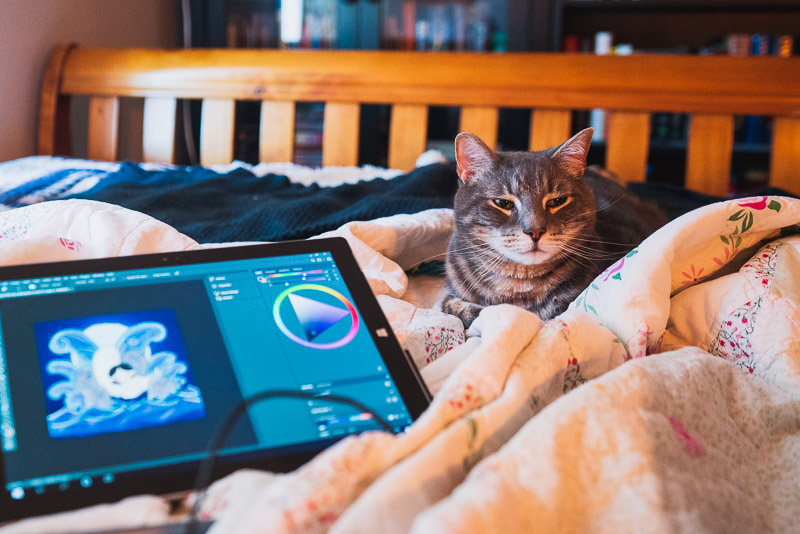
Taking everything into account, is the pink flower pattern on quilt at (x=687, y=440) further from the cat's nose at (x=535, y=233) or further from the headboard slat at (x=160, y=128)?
the headboard slat at (x=160, y=128)

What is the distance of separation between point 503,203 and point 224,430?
729 mm

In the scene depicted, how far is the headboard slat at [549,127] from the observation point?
180 centimetres

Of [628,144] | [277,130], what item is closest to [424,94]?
[277,130]

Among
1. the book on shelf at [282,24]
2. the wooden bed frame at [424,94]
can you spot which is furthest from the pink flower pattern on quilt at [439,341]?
the book on shelf at [282,24]

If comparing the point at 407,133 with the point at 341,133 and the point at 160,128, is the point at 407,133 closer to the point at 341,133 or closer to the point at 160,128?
the point at 341,133

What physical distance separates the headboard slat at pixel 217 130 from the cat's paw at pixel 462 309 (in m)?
1.18

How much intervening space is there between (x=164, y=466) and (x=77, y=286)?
216 mm

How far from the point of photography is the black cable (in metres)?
0.44

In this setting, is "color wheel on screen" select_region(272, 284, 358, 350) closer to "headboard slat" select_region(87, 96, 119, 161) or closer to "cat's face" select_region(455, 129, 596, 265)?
"cat's face" select_region(455, 129, 596, 265)

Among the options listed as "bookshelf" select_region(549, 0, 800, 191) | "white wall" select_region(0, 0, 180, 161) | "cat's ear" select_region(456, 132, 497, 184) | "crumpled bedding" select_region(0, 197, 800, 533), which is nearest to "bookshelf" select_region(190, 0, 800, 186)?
"bookshelf" select_region(549, 0, 800, 191)

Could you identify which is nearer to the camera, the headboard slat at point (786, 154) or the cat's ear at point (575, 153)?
the cat's ear at point (575, 153)

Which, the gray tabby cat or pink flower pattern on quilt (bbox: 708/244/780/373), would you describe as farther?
the gray tabby cat

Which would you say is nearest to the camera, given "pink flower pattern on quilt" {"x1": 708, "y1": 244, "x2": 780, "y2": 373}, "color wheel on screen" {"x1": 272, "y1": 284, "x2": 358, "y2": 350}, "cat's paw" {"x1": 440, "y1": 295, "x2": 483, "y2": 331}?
"color wheel on screen" {"x1": 272, "y1": 284, "x2": 358, "y2": 350}

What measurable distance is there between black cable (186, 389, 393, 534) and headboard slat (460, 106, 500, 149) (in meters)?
1.37
